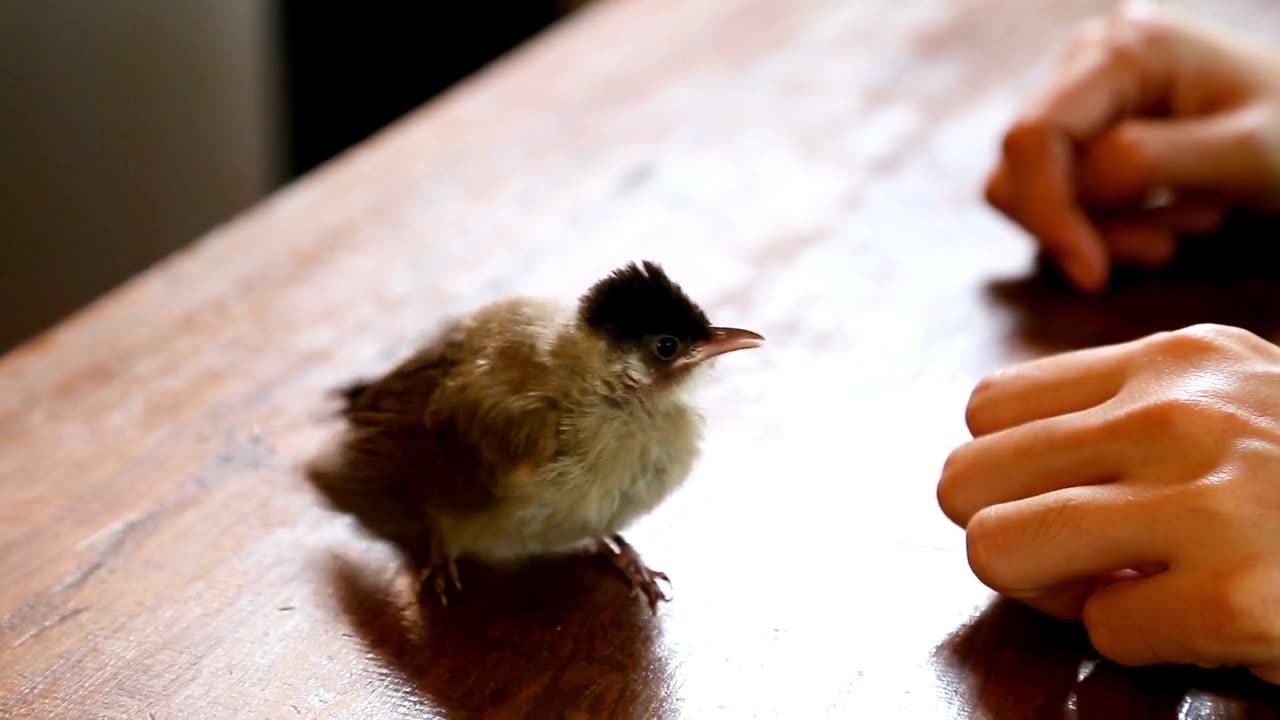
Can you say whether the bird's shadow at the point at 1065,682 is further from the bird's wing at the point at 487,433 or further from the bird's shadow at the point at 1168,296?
the bird's shadow at the point at 1168,296

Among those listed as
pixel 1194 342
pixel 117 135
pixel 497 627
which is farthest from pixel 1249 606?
pixel 117 135

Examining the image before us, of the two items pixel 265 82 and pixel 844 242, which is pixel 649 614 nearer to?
pixel 844 242

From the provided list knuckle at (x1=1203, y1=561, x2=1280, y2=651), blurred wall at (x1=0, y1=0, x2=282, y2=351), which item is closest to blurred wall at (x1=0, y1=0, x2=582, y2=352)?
blurred wall at (x1=0, y1=0, x2=282, y2=351)

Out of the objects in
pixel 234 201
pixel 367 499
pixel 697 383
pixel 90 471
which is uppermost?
pixel 697 383

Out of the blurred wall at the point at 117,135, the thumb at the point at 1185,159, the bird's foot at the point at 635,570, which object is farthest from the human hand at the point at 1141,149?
the blurred wall at the point at 117,135

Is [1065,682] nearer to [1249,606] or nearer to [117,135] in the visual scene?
[1249,606]

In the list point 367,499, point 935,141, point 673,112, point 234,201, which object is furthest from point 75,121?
point 367,499
